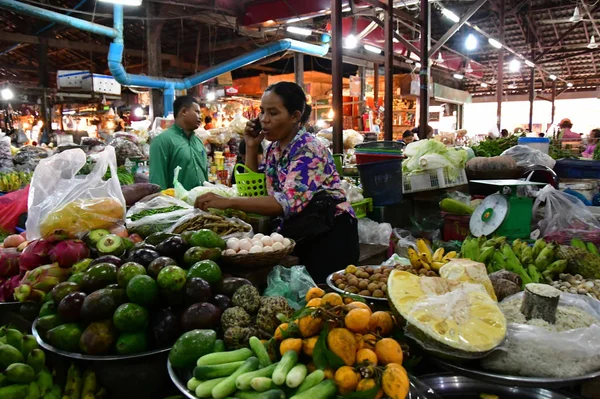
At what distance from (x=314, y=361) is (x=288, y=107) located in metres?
1.59

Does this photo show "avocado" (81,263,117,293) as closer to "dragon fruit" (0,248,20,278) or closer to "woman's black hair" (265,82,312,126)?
"dragon fruit" (0,248,20,278)

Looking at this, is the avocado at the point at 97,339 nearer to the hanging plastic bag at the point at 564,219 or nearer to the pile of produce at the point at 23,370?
the pile of produce at the point at 23,370

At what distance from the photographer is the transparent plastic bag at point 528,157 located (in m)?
5.86

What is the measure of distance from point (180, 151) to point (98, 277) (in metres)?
2.71

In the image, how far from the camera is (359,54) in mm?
12883

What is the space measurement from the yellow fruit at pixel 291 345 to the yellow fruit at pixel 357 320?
0.52ft

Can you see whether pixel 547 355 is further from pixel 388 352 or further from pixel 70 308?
pixel 70 308

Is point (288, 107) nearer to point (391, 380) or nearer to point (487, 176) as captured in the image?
point (391, 380)

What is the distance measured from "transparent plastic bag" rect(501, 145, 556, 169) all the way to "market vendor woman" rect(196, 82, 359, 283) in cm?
406

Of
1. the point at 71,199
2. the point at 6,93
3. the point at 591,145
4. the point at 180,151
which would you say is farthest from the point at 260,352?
the point at 6,93

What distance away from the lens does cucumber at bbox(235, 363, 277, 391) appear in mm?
1277

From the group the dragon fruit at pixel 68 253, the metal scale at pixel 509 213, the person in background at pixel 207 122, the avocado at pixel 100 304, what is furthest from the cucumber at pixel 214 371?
the person in background at pixel 207 122

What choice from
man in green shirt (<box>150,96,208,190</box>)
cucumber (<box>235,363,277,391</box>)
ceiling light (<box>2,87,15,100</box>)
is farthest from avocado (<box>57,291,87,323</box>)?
ceiling light (<box>2,87,15,100</box>)

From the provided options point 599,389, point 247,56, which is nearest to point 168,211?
point 599,389
